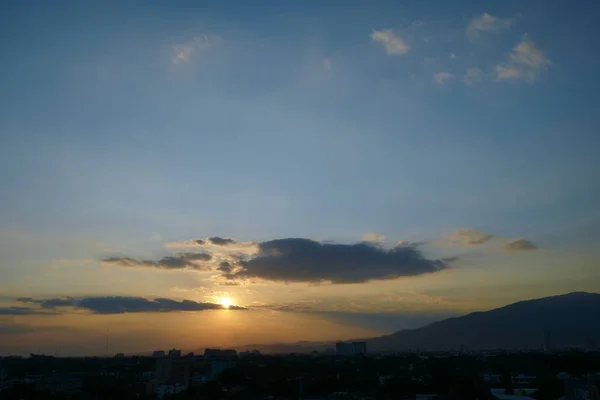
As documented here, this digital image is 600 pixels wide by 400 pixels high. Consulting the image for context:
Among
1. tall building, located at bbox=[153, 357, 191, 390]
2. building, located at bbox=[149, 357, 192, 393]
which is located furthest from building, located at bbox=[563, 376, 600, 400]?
tall building, located at bbox=[153, 357, 191, 390]

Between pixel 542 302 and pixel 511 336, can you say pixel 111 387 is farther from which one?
pixel 542 302

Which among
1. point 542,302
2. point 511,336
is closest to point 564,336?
point 511,336

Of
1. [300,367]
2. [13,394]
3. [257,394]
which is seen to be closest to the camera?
[13,394]

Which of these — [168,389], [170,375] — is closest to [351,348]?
[170,375]

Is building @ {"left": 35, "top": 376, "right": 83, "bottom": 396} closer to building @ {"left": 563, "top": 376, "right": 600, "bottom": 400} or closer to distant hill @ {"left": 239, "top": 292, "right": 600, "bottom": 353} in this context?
building @ {"left": 563, "top": 376, "right": 600, "bottom": 400}

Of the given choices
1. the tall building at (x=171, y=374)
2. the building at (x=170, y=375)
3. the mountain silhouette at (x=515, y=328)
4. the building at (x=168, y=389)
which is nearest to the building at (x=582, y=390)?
the building at (x=168, y=389)

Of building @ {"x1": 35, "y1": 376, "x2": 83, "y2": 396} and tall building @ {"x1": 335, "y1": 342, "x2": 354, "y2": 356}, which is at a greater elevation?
building @ {"x1": 35, "y1": 376, "x2": 83, "y2": 396}

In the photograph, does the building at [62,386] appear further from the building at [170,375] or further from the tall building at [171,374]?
the tall building at [171,374]

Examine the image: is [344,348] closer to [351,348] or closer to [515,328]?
[351,348]
